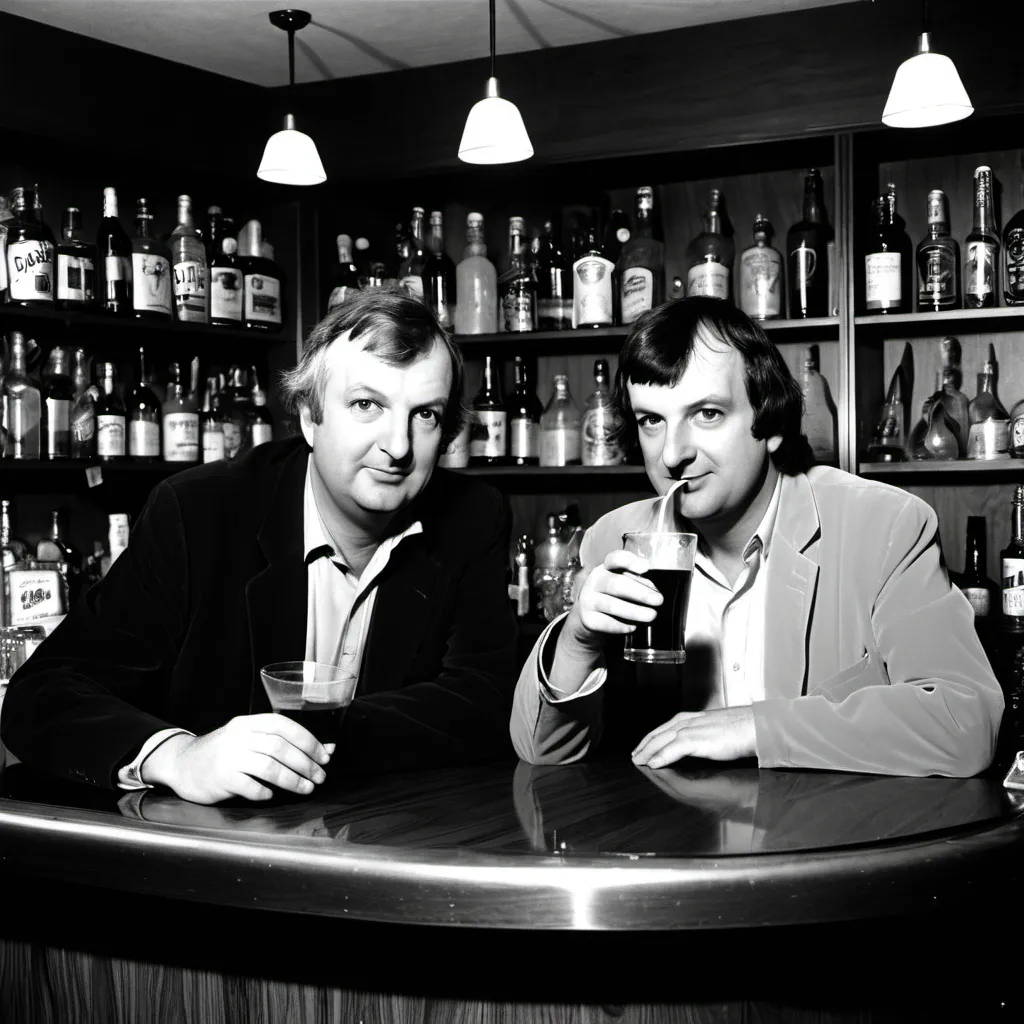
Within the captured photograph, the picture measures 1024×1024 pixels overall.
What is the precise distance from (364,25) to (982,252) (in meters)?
1.65

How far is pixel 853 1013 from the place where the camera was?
1.08m

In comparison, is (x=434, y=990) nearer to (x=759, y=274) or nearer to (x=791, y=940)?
(x=791, y=940)

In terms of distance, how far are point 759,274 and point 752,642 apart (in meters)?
1.50

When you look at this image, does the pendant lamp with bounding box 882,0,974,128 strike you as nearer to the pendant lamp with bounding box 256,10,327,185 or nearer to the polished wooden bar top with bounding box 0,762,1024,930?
the pendant lamp with bounding box 256,10,327,185

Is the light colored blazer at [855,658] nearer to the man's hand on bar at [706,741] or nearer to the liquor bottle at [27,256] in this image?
the man's hand on bar at [706,741]

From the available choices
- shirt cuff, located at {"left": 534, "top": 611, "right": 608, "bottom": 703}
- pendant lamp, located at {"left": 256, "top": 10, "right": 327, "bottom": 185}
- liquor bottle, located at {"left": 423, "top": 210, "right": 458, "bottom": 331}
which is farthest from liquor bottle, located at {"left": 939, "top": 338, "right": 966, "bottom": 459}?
shirt cuff, located at {"left": 534, "top": 611, "right": 608, "bottom": 703}

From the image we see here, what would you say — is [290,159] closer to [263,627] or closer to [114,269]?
[114,269]

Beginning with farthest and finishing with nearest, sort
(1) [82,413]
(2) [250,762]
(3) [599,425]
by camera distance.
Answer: (3) [599,425] → (1) [82,413] → (2) [250,762]

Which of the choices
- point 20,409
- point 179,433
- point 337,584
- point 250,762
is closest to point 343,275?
point 179,433

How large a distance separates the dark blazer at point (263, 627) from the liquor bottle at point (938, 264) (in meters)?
1.54

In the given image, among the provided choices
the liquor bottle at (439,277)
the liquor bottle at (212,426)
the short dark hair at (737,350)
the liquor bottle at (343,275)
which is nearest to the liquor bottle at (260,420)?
the liquor bottle at (212,426)

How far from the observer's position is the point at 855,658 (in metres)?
1.65

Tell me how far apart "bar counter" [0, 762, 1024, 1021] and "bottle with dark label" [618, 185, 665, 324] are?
6.59 feet

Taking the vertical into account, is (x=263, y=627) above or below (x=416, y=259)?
below
